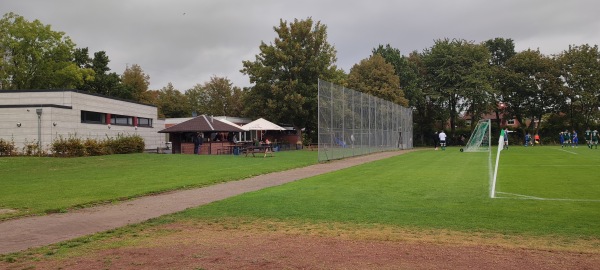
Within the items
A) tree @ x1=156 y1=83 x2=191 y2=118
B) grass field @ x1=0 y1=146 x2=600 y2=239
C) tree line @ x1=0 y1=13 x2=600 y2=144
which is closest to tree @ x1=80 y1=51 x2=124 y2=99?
tree line @ x1=0 y1=13 x2=600 y2=144

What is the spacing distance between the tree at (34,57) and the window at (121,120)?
60.0 ft

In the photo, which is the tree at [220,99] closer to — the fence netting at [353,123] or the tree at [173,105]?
the tree at [173,105]

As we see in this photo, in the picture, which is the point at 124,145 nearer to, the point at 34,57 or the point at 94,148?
the point at 94,148

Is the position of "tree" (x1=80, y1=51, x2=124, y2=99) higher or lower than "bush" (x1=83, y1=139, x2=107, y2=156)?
higher

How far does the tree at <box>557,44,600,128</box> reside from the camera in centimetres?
5697

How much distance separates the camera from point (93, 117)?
3647 cm

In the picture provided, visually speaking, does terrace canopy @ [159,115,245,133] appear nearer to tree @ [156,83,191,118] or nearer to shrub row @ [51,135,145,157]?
shrub row @ [51,135,145,157]

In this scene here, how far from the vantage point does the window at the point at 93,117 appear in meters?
35.2

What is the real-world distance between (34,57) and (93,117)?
83.6ft

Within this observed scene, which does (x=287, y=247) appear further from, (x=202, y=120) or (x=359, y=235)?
(x=202, y=120)

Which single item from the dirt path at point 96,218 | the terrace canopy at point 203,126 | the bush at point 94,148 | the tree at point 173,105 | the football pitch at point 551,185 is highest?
the tree at point 173,105

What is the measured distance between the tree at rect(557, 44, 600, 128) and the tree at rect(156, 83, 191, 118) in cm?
5444

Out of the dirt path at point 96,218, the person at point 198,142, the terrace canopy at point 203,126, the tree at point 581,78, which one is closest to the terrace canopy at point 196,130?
the terrace canopy at point 203,126

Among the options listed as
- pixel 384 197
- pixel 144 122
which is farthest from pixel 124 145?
pixel 384 197
